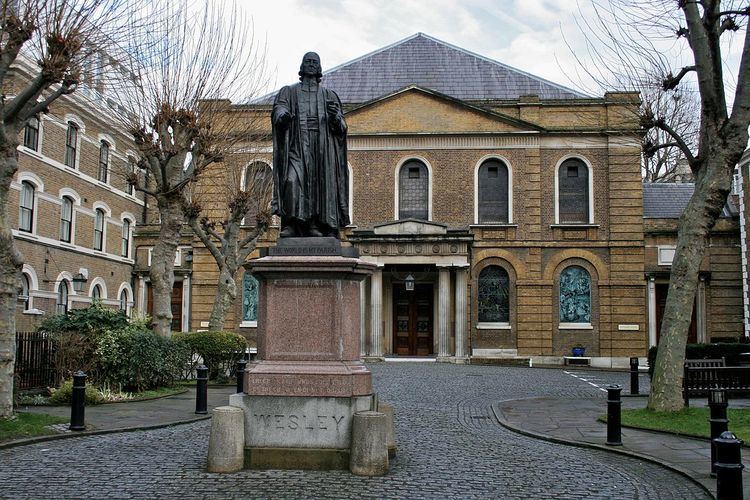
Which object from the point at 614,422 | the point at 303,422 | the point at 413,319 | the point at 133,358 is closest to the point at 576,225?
the point at 413,319

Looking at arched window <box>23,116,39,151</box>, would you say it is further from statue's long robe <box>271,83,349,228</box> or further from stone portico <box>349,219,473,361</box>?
statue's long robe <box>271,83,349,228</box>

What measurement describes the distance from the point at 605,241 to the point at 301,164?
2532 cm

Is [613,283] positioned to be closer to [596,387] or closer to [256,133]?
[596,387]

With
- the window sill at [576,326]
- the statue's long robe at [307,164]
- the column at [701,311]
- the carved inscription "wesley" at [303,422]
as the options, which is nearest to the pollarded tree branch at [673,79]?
the statue's long robe at [307,164]

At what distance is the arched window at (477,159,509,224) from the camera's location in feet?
105

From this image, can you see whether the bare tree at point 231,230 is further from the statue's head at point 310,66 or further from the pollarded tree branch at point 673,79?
the pollarded tree branch at point 673,79

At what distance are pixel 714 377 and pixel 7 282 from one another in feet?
44.5

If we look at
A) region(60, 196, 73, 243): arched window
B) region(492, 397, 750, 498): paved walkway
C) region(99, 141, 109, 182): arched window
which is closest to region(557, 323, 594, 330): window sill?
region(492, 397, 750, 498): paved walkway

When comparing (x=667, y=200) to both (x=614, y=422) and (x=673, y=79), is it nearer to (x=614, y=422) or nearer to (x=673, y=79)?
(x=673, y=79)

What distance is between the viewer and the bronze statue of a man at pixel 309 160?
8.46 metres

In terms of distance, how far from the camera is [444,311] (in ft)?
97.3

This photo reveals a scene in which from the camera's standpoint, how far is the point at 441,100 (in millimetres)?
31984

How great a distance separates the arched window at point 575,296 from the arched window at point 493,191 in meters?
3.75

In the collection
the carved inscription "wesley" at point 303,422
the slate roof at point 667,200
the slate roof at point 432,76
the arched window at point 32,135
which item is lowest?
the carved inscription "wesley" at point 303,422
